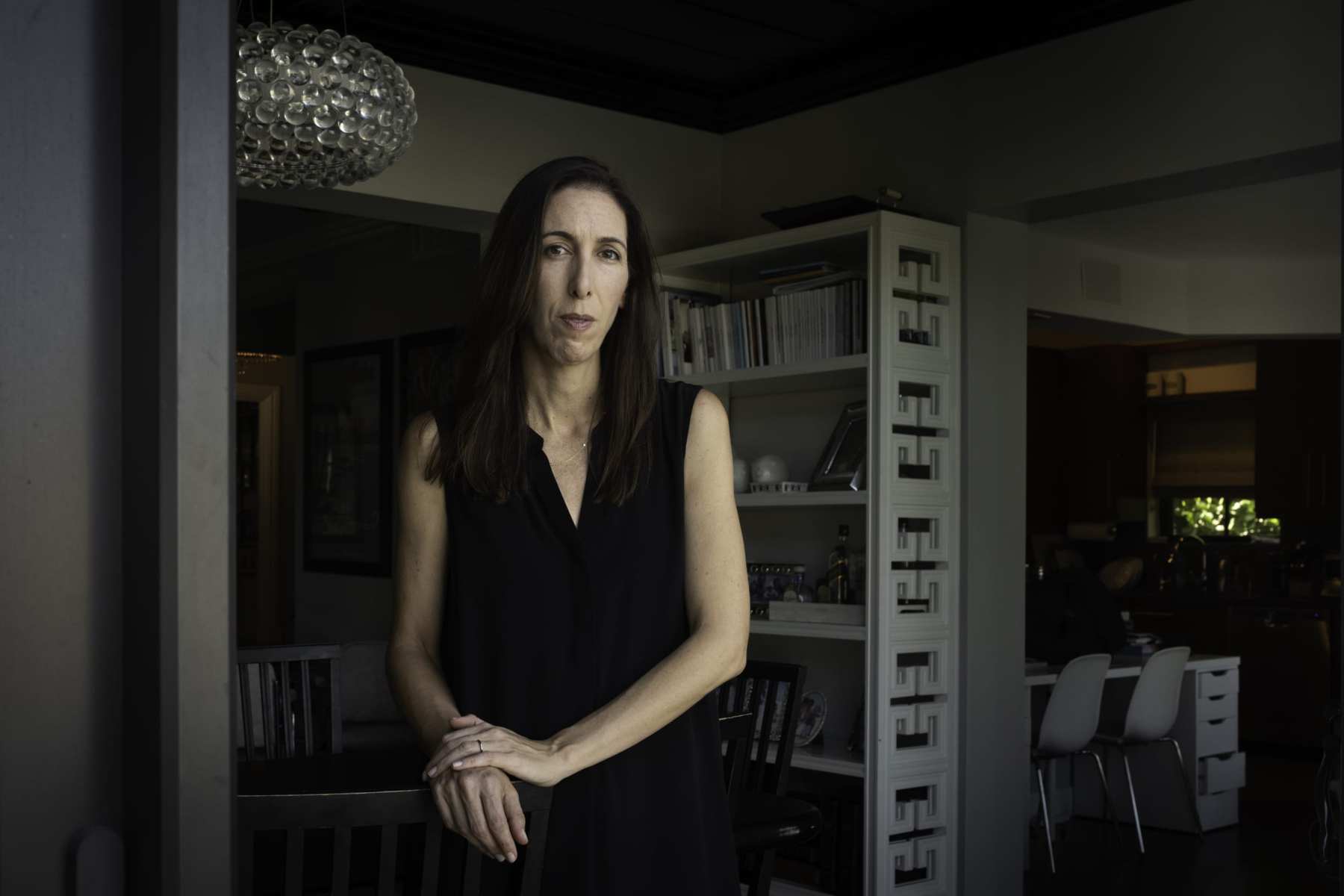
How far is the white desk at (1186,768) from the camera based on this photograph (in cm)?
605

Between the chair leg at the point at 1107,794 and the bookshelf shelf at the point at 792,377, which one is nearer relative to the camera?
the bookshelf shelf at the point at 792,377

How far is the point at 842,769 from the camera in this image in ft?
13.6

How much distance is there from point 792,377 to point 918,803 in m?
1.41

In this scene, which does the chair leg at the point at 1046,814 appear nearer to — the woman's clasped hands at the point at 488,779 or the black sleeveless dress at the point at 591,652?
the black sleeveless dress at the point at 591,652

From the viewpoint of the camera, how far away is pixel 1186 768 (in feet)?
19.8

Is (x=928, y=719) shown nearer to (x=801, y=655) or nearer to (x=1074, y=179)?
(x=801, y=655)

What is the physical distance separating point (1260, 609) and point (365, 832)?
698cm

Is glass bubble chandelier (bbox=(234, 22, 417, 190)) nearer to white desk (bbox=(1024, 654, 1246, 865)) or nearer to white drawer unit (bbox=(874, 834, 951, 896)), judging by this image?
white drawer unit (bbox=(874, 834, 951, 896))

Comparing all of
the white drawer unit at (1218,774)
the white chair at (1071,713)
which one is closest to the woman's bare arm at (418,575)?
the white chair at (1071,713)

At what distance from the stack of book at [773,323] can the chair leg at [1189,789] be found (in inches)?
109

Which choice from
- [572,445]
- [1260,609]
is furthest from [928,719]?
[1260,609]

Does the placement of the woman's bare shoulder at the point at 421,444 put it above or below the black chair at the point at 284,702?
above

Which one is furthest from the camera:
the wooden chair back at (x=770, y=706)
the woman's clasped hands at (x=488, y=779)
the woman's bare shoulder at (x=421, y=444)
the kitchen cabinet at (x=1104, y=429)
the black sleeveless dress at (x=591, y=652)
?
the kitchen cabinet at (x=1104, y=429)

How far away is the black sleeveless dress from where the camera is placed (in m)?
1.41
